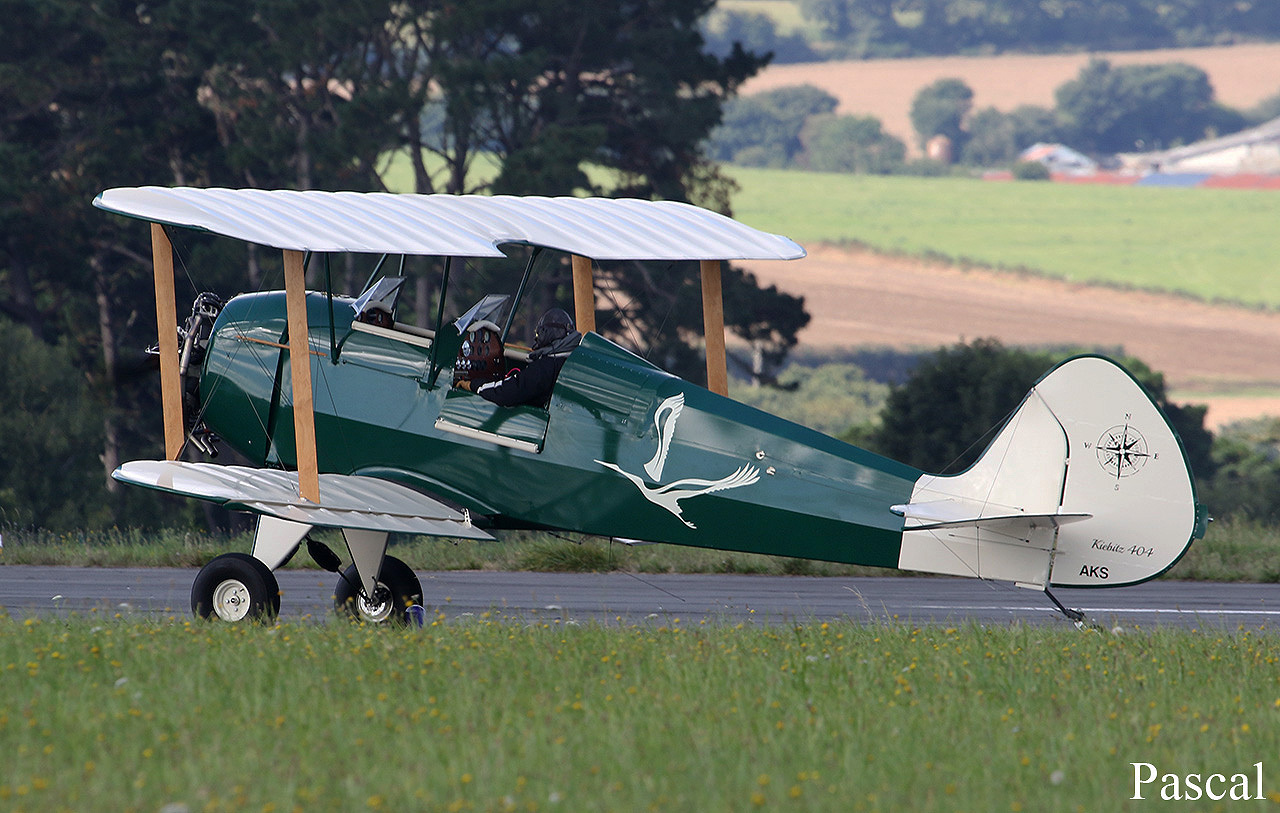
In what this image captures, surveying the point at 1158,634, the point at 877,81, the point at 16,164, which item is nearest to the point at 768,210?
the point at 877,81

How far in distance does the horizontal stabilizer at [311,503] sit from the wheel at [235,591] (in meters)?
0.57

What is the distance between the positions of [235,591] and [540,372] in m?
2.77

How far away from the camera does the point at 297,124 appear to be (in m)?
38.4

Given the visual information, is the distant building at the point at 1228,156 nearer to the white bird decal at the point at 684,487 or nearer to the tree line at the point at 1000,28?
the tree line at the point at 1000,28

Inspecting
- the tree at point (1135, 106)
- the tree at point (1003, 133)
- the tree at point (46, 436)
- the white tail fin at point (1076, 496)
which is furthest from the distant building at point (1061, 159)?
the white tail fin at point (1076, 496)

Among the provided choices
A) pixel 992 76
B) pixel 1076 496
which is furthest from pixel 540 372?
pixel 992 76

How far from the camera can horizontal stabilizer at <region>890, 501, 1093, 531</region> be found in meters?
9.03

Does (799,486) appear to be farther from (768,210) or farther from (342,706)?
(768,210)

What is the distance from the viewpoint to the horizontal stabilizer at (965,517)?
9.03 metres

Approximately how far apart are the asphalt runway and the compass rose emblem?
3049 millimetres

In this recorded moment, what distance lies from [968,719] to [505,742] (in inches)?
98.3

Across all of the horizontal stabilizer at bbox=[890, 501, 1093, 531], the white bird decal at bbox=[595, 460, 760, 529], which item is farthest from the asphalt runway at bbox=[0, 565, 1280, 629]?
the horizontal stabilizer at bbox=[890, 501, 1093, 531]

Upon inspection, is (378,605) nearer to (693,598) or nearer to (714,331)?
(714,331)

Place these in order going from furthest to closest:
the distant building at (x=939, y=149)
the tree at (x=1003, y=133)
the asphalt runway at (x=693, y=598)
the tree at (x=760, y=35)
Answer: the tree at (x=760, y=35), the tree at (x=1003, y=133), the distant building at (x=939, y=149), the asphalt runway at (x=693, y=598)
